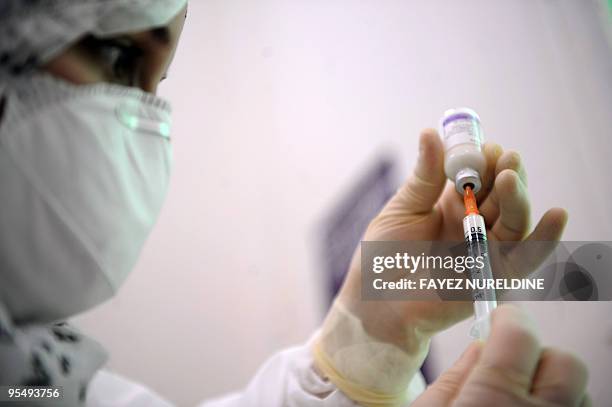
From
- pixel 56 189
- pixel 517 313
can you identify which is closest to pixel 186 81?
pixel 56 189

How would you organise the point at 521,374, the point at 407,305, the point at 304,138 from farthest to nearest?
1. the point at 304,138
2. the point at 407,305
3. the point at 521,374

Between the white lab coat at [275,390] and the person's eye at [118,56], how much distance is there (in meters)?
0.53

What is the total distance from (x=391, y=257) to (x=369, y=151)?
0.65 meters

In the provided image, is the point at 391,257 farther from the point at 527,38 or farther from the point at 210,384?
the point at 527,38

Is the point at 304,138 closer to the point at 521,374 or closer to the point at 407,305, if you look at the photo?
the point at 407,305

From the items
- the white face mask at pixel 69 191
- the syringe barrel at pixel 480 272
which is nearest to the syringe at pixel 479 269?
the syringe barrel at pixel 480 272

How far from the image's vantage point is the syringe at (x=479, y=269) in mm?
547

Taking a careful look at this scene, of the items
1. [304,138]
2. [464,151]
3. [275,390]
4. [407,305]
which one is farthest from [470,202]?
[304,138]

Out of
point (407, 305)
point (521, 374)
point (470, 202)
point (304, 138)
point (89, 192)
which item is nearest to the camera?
point (521, 374)

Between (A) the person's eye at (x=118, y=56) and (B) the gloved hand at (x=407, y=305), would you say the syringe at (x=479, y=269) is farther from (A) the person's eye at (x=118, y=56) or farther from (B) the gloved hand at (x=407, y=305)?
(A) the person's eye at (x=118, y=56)

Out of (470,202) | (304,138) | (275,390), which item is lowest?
(275,390)

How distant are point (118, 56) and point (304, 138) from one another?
0.96m

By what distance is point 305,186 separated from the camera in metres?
1.48

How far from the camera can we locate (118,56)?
0.58 metres
